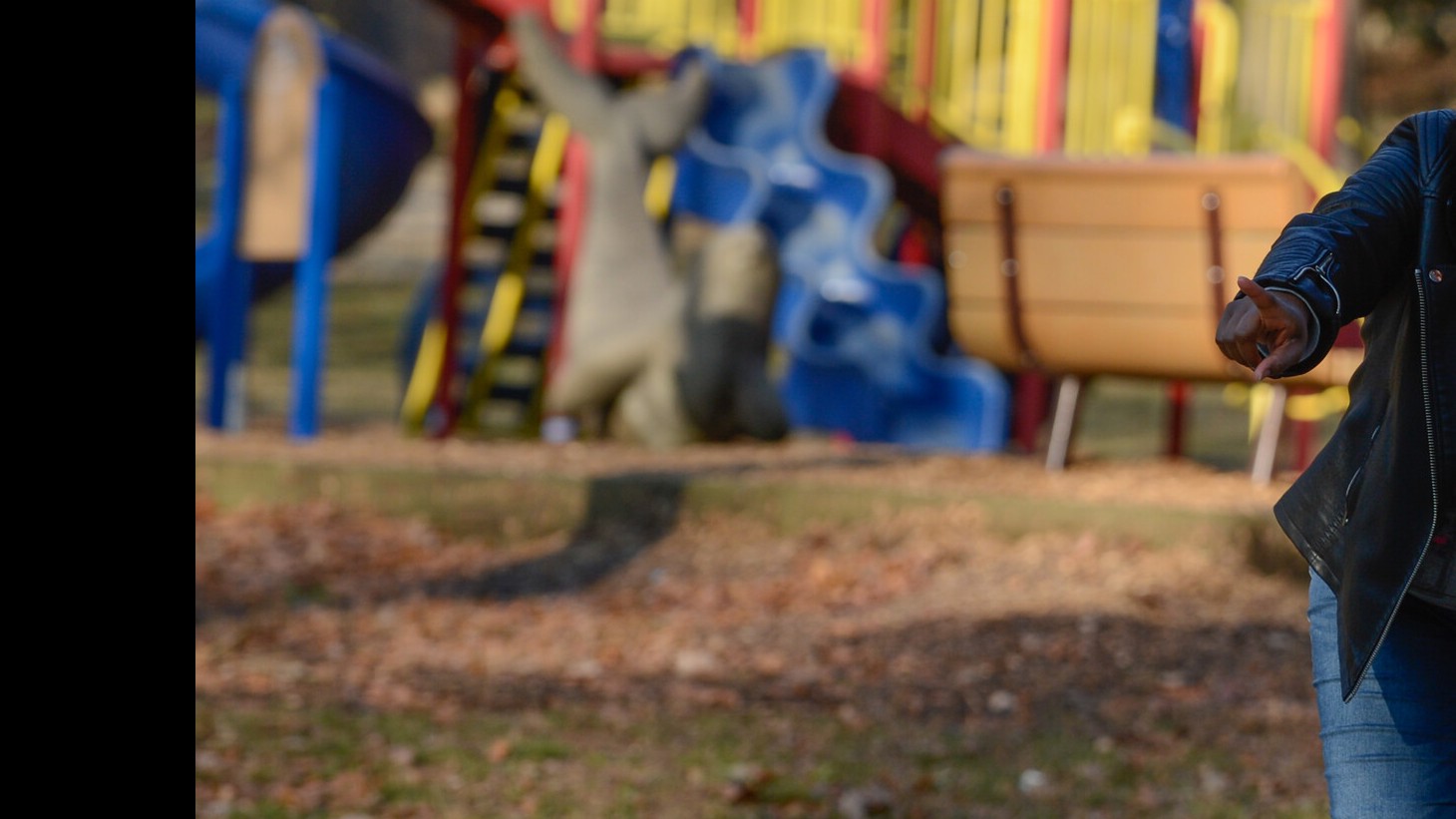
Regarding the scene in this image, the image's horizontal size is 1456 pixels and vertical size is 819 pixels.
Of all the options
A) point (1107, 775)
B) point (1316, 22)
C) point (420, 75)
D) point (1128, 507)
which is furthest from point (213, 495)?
point (420, 75)

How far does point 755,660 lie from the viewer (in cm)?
535

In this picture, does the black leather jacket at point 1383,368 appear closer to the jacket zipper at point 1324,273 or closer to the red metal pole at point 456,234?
the jacket zipper at point 1324,273

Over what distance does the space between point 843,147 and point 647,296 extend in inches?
98.1

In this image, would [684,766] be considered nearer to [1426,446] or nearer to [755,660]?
[755,660]

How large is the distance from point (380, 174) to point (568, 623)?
8051 mm

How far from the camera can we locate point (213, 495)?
7402mm

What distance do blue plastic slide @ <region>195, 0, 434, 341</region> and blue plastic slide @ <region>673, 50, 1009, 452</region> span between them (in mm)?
2363

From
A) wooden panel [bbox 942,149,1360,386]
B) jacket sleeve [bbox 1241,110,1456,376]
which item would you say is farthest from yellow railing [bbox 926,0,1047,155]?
jacket sleeve [bbox 1241,110,1456,376]

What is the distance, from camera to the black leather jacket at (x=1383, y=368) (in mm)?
1997

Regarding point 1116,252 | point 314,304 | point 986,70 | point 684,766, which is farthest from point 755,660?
point 986,70

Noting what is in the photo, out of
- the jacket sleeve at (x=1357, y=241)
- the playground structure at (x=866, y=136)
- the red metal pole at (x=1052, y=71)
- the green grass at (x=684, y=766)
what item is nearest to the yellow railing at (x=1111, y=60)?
the playground structure at (x=866, y=136)

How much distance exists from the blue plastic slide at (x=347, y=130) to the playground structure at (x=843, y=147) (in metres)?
1.16
